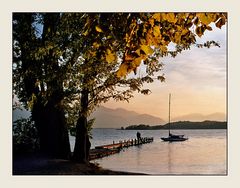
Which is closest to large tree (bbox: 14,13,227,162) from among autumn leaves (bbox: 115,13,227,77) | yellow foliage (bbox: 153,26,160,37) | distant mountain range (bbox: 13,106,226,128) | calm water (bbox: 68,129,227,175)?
distant mountain range (bbox: 13,106,226,128)

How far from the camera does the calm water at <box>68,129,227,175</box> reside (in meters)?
4.20

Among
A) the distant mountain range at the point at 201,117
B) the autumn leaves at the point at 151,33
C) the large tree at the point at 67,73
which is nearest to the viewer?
the autumn leaves at the point at 151,33

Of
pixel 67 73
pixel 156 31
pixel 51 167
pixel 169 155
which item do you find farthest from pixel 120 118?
pixel 156 31

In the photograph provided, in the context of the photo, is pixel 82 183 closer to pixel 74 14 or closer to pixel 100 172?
pixel 100 172

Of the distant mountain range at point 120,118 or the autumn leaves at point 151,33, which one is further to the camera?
the distant mountain range at point 120,118

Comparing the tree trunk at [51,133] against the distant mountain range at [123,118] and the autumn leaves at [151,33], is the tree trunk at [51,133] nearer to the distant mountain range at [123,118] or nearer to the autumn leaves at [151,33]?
the distant mountain range at [123,118]

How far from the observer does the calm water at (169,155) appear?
420 centimetres

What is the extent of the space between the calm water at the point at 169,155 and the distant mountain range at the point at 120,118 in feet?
0.21

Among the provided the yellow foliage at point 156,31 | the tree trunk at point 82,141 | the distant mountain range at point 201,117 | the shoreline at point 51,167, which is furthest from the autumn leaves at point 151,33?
the shoreline at point 51,167

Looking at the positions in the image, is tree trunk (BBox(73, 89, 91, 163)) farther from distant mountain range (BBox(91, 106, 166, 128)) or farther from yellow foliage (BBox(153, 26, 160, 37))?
yellow foliage (BBox(153, 26, 160, 37))

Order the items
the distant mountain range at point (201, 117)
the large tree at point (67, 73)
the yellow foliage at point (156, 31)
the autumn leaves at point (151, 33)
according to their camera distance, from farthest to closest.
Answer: the large tree at point (67, 73), the distant mountain range at point (201, 117), the yellow foliage at point (156, 31), the autumn leaves at point (151, 33)

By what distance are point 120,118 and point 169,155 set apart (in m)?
0.55

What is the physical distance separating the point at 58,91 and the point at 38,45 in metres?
0.46
